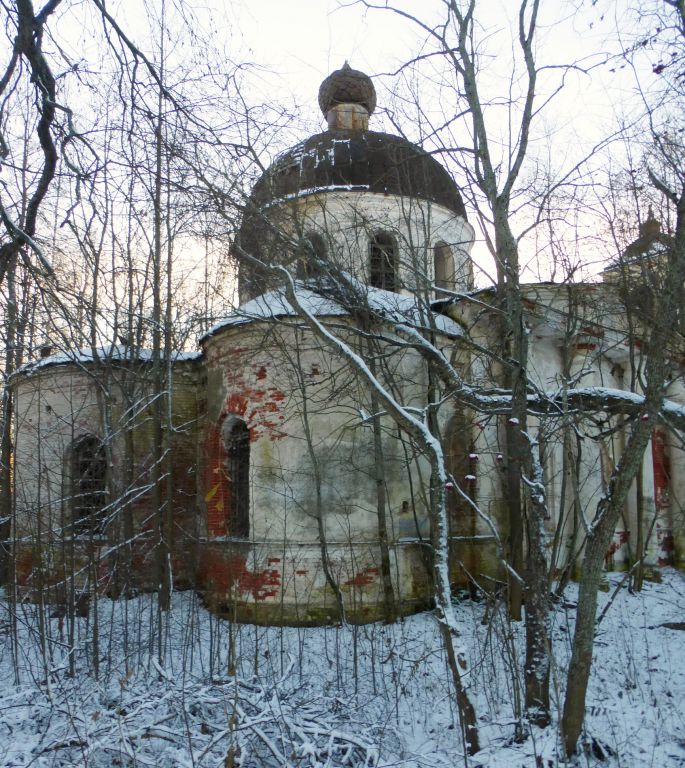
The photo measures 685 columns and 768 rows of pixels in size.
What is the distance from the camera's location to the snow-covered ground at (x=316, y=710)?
17.0ft

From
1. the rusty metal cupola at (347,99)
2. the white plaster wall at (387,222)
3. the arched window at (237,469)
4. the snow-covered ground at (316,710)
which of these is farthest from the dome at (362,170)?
the snow-covered ground at (316,710)

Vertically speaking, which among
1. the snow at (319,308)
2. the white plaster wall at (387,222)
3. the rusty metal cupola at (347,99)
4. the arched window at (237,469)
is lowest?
the arched window at (237,469)

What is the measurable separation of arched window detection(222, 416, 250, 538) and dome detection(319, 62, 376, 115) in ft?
27.0

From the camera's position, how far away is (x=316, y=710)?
6.05 m

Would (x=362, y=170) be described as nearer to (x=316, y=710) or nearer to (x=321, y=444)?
(x=321, y=444)

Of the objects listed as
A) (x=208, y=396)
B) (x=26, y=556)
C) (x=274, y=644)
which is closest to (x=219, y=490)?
(x=208, y=396)

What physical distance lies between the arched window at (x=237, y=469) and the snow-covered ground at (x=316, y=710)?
2828mm

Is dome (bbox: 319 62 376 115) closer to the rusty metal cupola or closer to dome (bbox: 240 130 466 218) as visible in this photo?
the rusty metal cupola

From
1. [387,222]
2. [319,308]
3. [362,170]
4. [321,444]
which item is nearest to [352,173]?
[362,170]

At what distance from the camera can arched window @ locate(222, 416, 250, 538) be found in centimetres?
1174

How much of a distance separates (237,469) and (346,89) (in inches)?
369

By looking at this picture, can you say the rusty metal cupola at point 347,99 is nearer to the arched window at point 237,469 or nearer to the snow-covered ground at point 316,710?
the arched window at point 237,469

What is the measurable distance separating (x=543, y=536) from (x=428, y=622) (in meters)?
4.62

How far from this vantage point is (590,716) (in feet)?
21.1
